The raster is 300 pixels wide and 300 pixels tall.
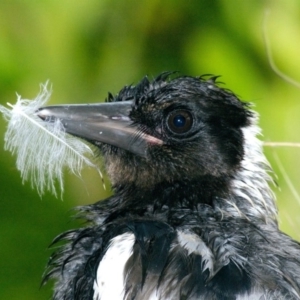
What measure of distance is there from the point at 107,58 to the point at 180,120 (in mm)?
847

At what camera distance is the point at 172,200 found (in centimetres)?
267

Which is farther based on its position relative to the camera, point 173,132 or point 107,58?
point 107,58

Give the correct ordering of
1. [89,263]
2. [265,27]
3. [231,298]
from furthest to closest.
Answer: [265,27]
[89,263]
[231,298]

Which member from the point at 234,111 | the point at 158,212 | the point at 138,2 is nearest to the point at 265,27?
the point at 138,2

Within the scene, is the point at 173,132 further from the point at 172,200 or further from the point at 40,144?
the point at 40,144

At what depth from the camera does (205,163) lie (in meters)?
2.72

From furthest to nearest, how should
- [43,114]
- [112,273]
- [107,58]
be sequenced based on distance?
[107,58] → [43,114] → [112,273]

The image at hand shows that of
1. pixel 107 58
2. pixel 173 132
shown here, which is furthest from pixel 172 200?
pixel 107 58

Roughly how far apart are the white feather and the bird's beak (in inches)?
1.2

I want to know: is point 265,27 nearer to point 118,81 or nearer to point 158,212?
point 118,81

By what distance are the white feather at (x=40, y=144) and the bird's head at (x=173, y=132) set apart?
80 millimetres

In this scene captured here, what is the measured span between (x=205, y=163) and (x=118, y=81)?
2.56 ft

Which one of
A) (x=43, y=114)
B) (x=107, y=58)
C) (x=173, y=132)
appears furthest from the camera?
(x=107, y=58)

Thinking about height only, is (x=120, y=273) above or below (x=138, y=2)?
below
